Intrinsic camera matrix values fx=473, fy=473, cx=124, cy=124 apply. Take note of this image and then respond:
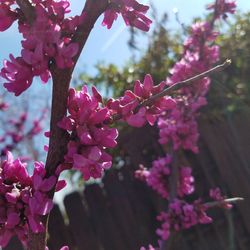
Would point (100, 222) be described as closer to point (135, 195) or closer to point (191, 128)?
point (135, 195)

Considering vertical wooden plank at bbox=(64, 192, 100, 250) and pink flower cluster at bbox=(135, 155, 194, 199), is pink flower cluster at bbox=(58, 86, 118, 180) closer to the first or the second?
pink flower cluster at bbox=(135, 155, 194, 199)

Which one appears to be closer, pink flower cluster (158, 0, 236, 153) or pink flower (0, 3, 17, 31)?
pink flower (0, 3, 17, 31)

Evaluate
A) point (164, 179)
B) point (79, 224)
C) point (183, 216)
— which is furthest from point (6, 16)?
point (79, 224)

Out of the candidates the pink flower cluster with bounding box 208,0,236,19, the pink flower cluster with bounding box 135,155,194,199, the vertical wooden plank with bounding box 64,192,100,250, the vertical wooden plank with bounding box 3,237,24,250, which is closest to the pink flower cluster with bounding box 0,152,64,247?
the pink flower cluster with bounding box 135,155,194,199

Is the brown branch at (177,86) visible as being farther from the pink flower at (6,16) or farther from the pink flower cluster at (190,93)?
the pink flower cluster at (190,93)

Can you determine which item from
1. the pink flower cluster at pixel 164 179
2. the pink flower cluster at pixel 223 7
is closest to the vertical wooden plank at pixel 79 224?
the pink flower cluster at pixel 164 179

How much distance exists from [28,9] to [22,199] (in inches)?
14.3

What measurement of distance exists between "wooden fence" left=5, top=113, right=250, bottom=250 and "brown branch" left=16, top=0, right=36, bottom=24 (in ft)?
8.55

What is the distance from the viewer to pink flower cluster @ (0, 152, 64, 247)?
849mm

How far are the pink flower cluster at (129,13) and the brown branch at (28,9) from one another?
0.17 m

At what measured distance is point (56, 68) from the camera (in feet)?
2.91

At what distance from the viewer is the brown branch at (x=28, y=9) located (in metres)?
0.91

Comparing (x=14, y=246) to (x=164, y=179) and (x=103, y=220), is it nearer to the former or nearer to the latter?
(x=103, y=220)

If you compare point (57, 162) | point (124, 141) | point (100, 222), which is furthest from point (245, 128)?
point (57, 162)
